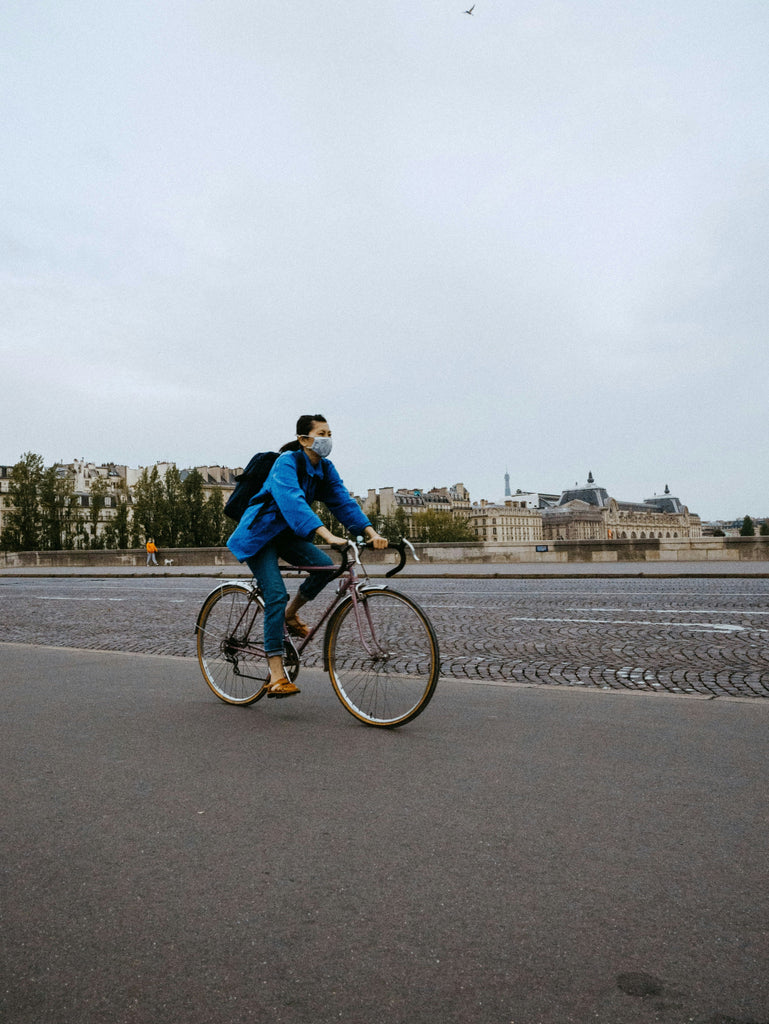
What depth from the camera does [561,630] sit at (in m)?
9.23

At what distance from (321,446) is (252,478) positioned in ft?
1.51

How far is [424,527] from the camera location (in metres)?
125

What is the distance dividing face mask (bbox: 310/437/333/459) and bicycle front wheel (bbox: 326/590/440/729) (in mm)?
826

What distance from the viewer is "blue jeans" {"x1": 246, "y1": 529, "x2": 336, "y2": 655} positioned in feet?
16.9

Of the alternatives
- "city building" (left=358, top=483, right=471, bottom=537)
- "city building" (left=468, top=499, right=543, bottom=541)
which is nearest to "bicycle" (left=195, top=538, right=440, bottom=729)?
"city building" (left=358, top=483, right=471, bottom=537)

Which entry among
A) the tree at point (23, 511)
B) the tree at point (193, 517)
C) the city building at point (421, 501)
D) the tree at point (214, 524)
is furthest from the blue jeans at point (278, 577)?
the city building at point (421, 501)

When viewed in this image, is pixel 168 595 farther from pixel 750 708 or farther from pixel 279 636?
pixel 750 708

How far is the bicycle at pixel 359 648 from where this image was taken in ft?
15.2

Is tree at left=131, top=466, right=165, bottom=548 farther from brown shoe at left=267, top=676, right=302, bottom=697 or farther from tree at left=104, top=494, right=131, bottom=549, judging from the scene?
brown shoe at left=267, top=676, right=302, bottom=697

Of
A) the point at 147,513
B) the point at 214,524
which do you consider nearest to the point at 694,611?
the point at 147,513

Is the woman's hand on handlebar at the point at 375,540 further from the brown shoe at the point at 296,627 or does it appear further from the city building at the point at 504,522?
the city building at the point at 504,522

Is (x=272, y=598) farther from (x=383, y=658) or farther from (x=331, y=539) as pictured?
(x=383, y=658)

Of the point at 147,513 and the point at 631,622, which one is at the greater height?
the point at 147,513

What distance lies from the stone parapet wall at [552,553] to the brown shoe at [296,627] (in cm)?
2322
